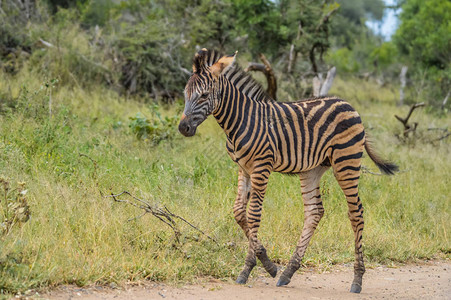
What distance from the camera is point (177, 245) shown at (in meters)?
5.52

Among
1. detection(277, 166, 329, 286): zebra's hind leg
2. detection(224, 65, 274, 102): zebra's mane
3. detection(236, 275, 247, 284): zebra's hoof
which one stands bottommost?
detection(236, 275, 247, 284): zebra's hoof

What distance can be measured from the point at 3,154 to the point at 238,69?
10.2ft

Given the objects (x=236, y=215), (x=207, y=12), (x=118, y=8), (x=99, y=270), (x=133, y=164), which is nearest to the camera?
(x=99, y=270)

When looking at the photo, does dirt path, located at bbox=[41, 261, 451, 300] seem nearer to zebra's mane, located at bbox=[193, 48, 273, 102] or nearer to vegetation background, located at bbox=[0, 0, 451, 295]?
vegetation background, located at bbox=[0, 0, 451, 295]

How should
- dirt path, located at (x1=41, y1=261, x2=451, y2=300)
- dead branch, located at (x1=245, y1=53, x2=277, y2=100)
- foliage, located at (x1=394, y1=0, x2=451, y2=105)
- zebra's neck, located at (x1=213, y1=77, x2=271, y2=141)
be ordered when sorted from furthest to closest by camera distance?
foliage, located at (x1=394, y1=0, x2=451, y2=105)
dead branch, located at (x1=245, y1=53, x2=277, y2=100)
zebra's neck, located at (x1=213, y1=77, x2=271, y2=141)
dirt path, located at (x1=41, y1=261, x2=451, y2=300)

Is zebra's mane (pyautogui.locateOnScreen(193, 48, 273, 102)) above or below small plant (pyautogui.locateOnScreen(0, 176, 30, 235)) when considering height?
above

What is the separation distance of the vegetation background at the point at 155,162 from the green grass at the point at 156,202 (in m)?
0.02

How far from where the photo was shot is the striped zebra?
5.20 metres

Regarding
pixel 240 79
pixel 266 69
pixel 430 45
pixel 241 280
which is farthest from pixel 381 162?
pixel 430 45

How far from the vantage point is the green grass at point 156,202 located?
16.1ft

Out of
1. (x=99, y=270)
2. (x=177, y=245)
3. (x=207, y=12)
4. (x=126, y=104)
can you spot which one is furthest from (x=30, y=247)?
(x=207, y=12)

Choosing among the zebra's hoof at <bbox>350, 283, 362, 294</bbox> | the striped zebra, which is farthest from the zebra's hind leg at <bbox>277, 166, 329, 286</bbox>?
the zebra's hoof at <bbox>350, 283, 362, 294</bbox>

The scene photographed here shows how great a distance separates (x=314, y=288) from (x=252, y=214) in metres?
1.06

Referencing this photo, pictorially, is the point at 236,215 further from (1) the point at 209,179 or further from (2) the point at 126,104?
(2) the point at 126,104
